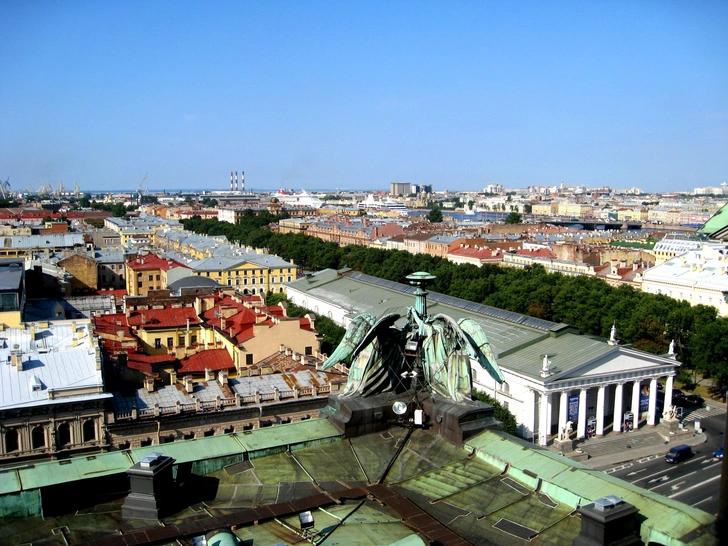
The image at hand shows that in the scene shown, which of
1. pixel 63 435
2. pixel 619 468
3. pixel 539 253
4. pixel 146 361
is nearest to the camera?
pixel 63 435

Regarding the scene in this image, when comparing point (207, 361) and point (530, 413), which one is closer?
point (207, 361)

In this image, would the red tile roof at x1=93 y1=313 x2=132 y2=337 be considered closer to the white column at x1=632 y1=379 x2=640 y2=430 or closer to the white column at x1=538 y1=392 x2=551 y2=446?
the white column at x1=538 y1=392 x2=551 y2=446

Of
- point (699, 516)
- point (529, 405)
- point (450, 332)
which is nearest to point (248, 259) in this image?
point (529, 405)

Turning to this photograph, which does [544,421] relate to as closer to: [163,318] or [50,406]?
[163,318]

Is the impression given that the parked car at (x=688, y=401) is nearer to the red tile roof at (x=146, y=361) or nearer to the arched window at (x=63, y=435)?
the red tile roof at (x=146, y=361)

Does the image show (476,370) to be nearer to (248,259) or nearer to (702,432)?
(702,432)

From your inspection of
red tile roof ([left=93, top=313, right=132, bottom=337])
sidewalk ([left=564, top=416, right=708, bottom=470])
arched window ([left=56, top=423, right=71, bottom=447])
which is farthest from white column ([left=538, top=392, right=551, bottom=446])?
arched window ([left=56, top=423, right=71, bottom=447])

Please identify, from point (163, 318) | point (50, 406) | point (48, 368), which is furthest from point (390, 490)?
point (163, 318)
